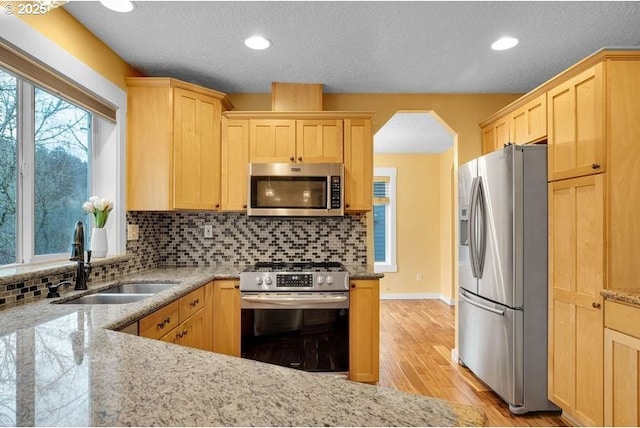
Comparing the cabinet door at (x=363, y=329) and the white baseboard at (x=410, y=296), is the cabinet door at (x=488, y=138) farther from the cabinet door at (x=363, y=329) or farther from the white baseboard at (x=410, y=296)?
the white baseboard at (x=410, y=296)

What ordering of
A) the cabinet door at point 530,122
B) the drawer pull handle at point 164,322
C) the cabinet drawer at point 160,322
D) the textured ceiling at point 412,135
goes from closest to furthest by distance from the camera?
the cabinet drawer at point 160,322, the drawer pull handle at point 164,322, the cabinet door at point 530,122, the textured ceiling at point 412,135

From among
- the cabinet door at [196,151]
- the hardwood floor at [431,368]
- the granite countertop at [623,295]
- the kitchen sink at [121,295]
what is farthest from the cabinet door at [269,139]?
the granite countertop at [623,295]

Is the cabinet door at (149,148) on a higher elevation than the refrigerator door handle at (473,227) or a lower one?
higher

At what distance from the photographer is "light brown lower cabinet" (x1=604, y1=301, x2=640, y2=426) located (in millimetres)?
1697

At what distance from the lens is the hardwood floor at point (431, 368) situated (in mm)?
2357

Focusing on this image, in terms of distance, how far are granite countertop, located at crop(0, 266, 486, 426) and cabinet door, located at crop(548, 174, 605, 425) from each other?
1820 millimetres

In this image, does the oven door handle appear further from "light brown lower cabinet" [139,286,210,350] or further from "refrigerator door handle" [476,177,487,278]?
"refrigerator door handle" [476,177,487,278]

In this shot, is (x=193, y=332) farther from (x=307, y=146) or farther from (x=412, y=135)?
(x=412, y=135)

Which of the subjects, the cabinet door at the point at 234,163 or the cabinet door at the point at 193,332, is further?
the cabinet door at the point at 234,163

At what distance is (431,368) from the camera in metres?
3.10

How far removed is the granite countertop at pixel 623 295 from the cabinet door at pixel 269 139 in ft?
7.53

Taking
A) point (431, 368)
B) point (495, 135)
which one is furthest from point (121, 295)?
point (495, 135)

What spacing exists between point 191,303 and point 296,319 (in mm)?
737

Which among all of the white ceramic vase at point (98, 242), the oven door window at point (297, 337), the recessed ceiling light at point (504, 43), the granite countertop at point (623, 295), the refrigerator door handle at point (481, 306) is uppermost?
the recessed ceiling light at point (504, 43)
